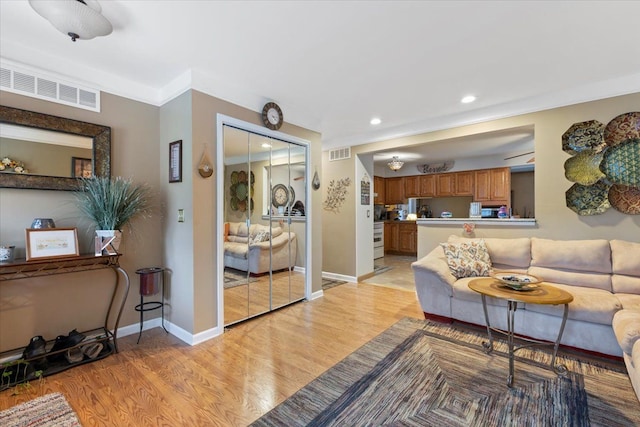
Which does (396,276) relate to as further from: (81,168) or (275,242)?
(81,168)

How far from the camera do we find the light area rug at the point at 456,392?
1.70m

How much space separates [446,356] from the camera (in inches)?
95.0

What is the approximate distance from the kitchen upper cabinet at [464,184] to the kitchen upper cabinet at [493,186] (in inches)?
4.6

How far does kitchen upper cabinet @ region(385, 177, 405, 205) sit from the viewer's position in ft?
25.6

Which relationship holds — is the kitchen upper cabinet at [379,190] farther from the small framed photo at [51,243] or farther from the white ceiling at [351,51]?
the small framed photo at [51,243]

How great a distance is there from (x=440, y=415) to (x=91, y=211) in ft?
10.2

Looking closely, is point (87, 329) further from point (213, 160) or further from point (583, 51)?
point (583, 51)

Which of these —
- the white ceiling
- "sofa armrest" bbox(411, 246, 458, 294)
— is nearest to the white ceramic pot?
the white ceiling

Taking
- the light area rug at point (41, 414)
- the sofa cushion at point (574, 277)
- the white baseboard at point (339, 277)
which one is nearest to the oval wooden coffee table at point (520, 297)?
the sofa cushion at point (574, 277)

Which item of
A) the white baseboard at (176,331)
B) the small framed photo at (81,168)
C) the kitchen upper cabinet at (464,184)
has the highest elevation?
the kitchen upper cabinet at (464,184)

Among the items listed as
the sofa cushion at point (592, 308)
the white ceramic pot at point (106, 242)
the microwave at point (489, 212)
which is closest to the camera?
the sofa cushion at point (592, 308)

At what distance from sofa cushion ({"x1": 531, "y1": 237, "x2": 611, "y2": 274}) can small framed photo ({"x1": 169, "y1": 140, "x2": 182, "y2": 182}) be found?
12.8ft

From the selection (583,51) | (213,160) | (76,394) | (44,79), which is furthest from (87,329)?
(583,51)

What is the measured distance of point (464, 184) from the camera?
6785mm
